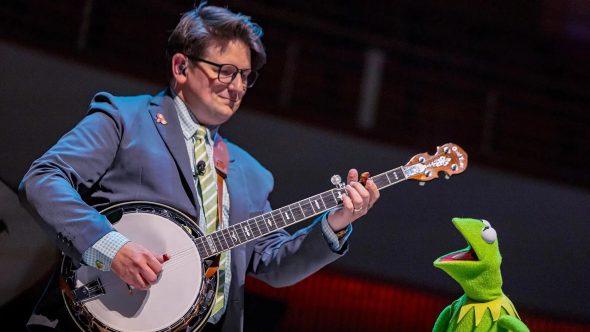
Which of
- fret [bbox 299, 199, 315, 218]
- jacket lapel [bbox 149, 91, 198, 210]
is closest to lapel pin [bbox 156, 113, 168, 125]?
jacket lapel [bbox 149, 91, 198, 210]

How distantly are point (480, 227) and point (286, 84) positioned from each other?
135 inches

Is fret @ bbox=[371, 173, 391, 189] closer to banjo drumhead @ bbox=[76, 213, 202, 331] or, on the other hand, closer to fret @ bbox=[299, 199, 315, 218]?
fret @ bbox=[299, 199, 315, 218]

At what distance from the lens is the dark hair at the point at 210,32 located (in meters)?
2.40

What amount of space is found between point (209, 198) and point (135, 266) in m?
0.39

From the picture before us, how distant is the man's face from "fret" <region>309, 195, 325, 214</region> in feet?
1.31

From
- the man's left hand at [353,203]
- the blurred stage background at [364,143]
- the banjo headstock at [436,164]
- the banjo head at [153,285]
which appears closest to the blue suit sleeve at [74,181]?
the banjo head at [153,285]

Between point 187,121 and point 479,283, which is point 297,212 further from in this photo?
point 479,283

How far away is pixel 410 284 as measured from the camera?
4.41m

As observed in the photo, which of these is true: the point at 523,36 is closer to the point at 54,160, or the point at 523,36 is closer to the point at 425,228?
the point at 425,228

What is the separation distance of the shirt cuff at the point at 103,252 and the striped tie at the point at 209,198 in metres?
0.35

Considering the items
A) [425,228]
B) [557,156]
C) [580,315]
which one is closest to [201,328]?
[425,228]

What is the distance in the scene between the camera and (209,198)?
88.7 inches

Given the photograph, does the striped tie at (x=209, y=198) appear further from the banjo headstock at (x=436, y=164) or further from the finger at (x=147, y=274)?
the banjo headstock at (x=436, y=164)

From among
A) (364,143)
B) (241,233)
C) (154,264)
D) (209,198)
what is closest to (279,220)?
(241,233)
